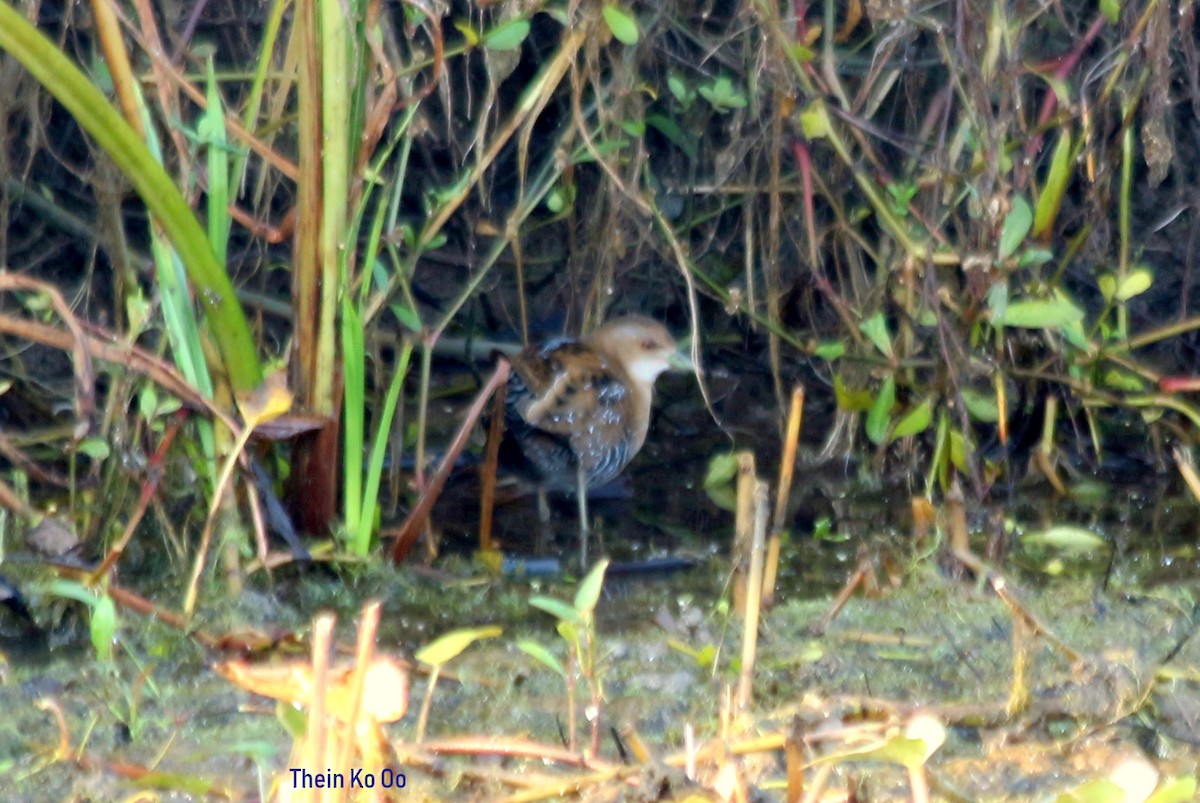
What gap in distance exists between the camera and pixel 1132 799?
155 centimetres

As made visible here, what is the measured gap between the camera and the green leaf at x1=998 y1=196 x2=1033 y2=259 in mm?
3061

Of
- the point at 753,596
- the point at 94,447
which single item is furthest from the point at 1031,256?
the point at 94,447

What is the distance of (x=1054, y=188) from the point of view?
3.37m

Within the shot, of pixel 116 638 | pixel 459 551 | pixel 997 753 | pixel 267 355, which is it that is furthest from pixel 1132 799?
pixel 267 355

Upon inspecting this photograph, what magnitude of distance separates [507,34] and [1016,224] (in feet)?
3.28

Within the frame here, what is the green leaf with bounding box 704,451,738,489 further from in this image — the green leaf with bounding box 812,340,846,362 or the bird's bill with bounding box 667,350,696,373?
the bird's bill with bounding box 667,350,696,373

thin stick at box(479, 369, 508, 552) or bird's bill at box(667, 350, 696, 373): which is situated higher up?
bird's bill at box(667, 350, 696, 373)

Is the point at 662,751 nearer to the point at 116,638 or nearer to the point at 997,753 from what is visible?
the point at 997,753

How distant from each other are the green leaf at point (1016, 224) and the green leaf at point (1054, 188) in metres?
0.30

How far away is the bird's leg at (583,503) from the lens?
3.40 metres

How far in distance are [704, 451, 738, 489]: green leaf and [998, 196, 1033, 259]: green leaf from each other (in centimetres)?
89

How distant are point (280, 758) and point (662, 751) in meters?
0.51

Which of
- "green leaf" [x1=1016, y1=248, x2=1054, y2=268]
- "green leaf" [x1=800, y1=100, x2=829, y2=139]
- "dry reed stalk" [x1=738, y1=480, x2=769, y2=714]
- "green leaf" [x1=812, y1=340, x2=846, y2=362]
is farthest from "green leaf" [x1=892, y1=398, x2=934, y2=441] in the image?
"dry reed stalk" [x1=738, y1=480, x2=769, y2=714]

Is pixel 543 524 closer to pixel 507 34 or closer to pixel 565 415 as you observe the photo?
pixel 565 415
